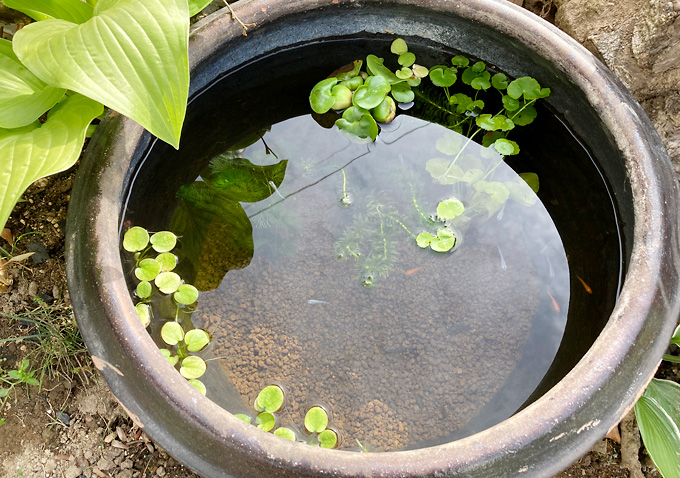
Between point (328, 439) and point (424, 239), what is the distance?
638 millimetres

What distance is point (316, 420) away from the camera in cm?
120

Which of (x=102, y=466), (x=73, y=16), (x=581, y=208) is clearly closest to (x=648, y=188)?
(x=581, y=208)

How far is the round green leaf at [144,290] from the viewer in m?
1.27

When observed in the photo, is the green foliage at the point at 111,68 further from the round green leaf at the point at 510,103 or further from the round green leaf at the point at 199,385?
the round green leaf at the point at 510,103

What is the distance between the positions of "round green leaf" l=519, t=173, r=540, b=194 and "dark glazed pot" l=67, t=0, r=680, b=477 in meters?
0.20

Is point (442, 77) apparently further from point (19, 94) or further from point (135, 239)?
point (19, 94)

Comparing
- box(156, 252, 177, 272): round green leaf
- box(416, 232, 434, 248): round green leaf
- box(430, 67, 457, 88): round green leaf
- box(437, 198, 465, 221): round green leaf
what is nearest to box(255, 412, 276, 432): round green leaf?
box(156, 252, 177, 272): round green leaf

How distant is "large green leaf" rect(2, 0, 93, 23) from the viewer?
47.7 inches

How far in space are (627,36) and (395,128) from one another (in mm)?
778

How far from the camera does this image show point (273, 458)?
2.72 feet

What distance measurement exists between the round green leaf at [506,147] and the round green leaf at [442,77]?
0.80ft

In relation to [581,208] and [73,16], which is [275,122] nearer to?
[73,16]

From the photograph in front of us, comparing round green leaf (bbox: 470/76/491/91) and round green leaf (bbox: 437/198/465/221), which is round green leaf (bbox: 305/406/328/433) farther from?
round green leaf (bbox: 470/76/491/91)

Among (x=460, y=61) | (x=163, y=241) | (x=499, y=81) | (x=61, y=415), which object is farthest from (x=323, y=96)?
(x=61, y=415)
